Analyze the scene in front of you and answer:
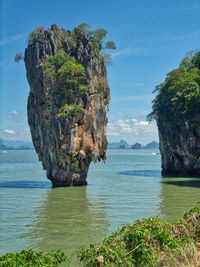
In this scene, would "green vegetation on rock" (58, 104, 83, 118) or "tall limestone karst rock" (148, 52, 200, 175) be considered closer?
"green vegetation on rock" (58, 104, 83, 118)

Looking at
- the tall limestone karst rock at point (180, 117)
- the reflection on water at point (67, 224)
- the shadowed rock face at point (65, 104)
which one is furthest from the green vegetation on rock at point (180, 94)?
the reflection on water at point (67, 224)

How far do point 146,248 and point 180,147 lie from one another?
1218 inches

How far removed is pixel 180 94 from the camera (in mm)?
33719

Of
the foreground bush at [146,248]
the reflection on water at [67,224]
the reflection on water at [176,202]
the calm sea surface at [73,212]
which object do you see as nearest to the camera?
the foreground bush at [146,248]

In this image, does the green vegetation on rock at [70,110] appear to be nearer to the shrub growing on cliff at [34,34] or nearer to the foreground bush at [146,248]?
the shrub growing on cliff at [34,34]

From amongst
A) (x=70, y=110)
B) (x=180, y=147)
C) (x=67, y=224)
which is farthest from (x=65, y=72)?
(x=180, y=147)

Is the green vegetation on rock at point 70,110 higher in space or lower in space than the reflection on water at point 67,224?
higher

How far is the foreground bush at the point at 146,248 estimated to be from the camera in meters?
5.89

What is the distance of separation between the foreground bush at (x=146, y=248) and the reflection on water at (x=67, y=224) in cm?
318

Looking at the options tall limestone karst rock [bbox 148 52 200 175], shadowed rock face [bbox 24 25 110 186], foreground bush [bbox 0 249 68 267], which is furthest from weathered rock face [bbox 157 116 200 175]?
foreground bush [bbox 0 249 68 267]

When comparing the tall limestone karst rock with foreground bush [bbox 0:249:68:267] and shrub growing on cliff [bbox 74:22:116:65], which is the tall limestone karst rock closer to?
shrub growing on cliff [bbox 74:22:116:65]

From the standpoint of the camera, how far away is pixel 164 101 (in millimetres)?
38125

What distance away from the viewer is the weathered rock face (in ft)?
109

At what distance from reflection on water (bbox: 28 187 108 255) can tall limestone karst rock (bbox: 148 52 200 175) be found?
18.5 metres
